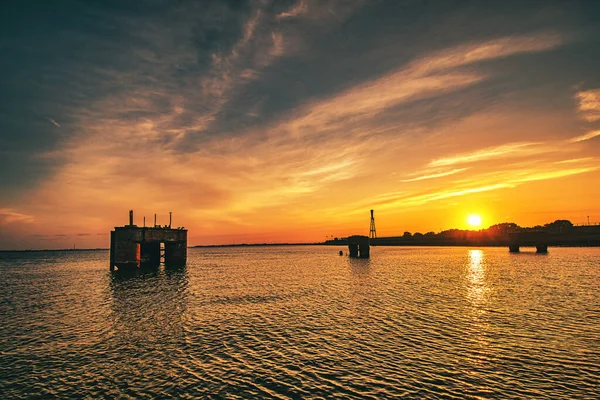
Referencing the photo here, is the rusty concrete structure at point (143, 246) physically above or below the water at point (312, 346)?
above

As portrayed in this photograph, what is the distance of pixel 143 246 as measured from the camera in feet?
272

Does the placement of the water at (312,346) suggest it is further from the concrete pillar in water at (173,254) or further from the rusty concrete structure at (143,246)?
the concrete pillar in water at (173,254)

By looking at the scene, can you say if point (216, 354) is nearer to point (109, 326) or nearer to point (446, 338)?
point (109, 326)

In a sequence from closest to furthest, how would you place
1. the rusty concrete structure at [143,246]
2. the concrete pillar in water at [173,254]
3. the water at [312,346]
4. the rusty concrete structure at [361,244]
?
the water at [312,346], the rusty concrete structure at [143,246], the concrete pillar in water at [173,254], the rusty concrete structure at [361,244]

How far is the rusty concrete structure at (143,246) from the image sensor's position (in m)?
63.9

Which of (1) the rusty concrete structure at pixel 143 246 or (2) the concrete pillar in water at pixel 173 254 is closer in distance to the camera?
(1) the rusty concrete structure at pixel 143 246

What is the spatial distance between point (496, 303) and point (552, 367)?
634 inches

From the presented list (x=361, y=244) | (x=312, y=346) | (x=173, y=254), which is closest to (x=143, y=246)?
(x=173, y=254)

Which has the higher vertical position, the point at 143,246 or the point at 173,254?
the point at 143,246

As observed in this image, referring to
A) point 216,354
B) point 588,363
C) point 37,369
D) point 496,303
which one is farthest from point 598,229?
point 37,369

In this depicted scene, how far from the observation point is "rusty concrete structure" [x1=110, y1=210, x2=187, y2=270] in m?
63.9

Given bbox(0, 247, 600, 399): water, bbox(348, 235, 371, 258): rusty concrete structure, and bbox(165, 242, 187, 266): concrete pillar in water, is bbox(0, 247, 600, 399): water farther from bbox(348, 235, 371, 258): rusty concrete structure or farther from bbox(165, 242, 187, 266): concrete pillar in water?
bbox(348, 235, 371, 258): rusty concrete structure

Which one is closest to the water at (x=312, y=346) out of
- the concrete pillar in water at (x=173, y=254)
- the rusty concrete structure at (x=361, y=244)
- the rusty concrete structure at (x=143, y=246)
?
the rusty concrete structure at (x=143, y=246)

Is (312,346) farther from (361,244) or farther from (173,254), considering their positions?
(361,244)
